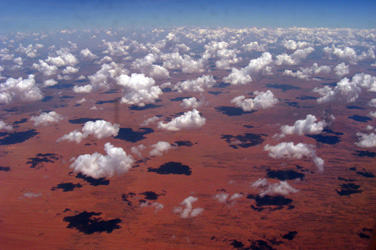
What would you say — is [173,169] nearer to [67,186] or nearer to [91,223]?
[67,186]

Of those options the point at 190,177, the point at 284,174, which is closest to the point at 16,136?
the point at 190,177

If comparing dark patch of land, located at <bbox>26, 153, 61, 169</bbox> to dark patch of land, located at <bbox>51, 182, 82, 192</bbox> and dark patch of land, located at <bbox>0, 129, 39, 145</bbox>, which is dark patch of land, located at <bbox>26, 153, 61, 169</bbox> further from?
dark patch of land, located at <bbox>0, 129, 39, 145</bbox>

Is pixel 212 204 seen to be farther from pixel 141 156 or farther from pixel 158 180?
pixel 141 156

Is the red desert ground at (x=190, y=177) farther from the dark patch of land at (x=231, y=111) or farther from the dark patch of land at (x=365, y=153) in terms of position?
the dark patch of land at (x=231, y=111)

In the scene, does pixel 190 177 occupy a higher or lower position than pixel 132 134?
lower

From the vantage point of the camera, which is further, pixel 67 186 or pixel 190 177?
pixel 190 177

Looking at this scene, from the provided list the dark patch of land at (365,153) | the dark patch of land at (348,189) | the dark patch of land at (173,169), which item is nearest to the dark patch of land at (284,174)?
the dark patch of land at (348,189)

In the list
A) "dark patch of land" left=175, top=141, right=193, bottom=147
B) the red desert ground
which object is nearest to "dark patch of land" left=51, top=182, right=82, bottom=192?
the red desert ground
